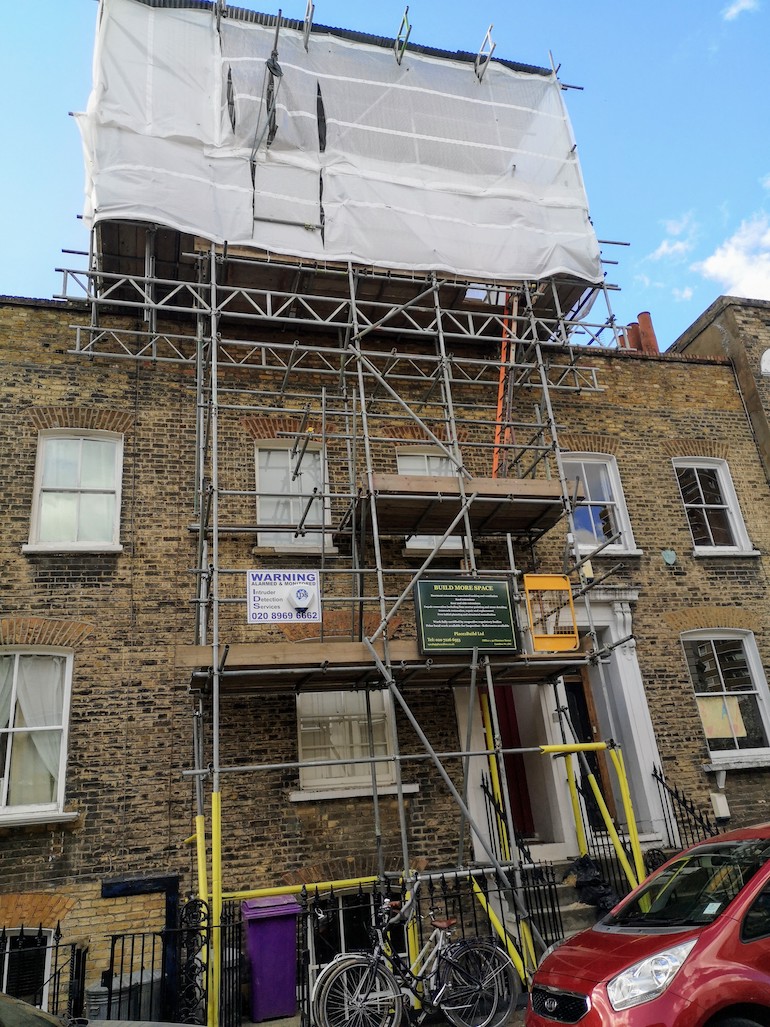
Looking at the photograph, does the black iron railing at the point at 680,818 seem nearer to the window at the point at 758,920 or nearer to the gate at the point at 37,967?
the window at the point at 758,920

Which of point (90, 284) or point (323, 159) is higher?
point (323, 159)

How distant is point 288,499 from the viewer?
11469 mm

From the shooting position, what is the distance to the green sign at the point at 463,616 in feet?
29.8

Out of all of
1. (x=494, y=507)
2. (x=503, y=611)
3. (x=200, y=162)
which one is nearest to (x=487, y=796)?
(x=503, y=611)

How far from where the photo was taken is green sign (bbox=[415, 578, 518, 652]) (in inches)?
358

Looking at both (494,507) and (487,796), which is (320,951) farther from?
(494,507)

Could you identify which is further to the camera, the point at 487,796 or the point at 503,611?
the point at 487,796

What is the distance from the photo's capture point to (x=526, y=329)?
493 inches

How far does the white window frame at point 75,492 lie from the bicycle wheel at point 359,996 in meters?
5.89

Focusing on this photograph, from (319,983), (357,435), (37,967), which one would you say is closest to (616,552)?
(357,435)

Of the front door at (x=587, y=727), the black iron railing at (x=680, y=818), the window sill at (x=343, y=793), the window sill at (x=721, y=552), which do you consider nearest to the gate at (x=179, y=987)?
the window sill at (x=343, y=793)

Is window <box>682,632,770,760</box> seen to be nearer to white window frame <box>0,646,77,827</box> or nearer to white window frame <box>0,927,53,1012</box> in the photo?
white window frame <box>0,646,77,827</box>

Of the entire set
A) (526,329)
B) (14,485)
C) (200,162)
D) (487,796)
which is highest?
(200,162)

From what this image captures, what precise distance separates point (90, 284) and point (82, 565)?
405 cm
